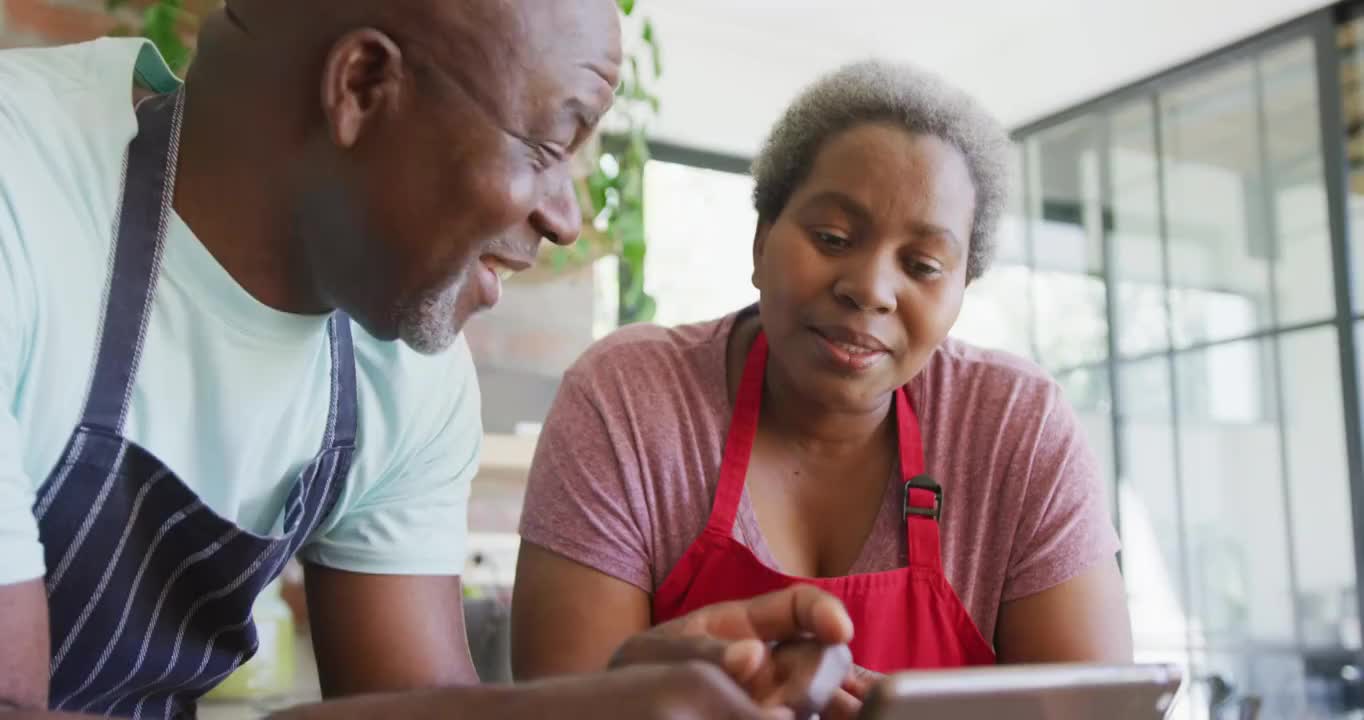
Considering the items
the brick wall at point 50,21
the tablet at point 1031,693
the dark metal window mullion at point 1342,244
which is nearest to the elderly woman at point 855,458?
the tablet at point 1031,693

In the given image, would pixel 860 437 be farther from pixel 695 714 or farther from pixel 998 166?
pixel 695 714

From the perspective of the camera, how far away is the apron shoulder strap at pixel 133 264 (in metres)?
0.85

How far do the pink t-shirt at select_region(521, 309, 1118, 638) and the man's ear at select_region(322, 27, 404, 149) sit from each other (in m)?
0.45

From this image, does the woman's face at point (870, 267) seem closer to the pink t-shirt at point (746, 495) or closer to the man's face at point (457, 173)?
the pink t-shirt at point (746, 495)

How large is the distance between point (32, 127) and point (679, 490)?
26.5 inches

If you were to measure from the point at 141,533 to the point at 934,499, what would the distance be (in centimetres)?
75

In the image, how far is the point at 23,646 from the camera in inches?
28.1

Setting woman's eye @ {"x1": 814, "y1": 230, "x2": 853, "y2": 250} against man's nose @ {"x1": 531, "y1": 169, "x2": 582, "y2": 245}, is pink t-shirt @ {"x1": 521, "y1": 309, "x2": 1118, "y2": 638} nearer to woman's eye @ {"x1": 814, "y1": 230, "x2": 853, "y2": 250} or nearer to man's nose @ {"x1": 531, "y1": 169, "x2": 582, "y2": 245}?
woman's eye @ {"x1": 814, "y1": 230, "x2": 853, "y2": 250}

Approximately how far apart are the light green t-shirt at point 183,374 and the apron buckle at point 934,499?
443mm

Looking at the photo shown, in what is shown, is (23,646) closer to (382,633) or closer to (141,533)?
(141,533)

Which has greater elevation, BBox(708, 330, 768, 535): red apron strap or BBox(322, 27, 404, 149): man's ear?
BBox(322, 27, 404, 149): man's ear

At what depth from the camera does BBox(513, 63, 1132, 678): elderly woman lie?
120 cm

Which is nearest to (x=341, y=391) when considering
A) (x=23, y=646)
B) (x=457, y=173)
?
(x=457, y=173)

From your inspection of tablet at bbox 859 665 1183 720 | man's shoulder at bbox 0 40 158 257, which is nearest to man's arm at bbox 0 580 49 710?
man's shoulder at bbox 0 40 158 257
